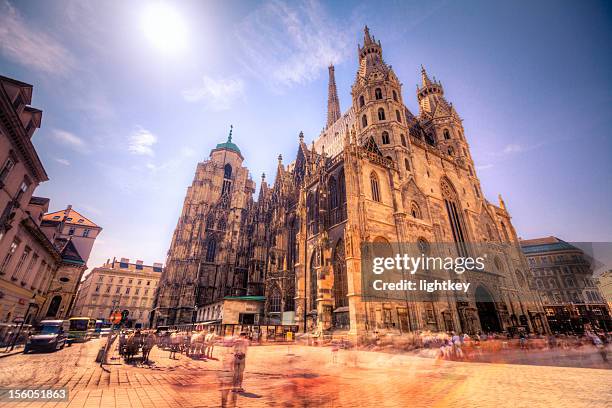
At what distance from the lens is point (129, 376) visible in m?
8.04

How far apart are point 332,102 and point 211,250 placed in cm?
Result: 4106

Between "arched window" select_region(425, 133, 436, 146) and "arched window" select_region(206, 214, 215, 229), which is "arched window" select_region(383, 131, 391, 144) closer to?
"arched window" select_region(425, 133, 436, 146)

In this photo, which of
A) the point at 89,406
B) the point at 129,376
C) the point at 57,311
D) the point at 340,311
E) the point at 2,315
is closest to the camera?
the point at 89,406

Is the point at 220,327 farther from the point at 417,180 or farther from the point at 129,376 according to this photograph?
the point at 417,180

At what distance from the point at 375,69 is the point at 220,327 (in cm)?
3507

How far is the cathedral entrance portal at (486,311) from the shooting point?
1043 inches

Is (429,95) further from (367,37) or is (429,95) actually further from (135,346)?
(135,346)

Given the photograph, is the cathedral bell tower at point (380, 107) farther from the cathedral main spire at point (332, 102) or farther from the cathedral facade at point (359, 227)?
the cathedral main spire at point (332, 102)

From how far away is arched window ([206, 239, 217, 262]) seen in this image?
44.7 meters

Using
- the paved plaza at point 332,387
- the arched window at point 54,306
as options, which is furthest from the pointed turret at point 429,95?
the arched window at point 54,306

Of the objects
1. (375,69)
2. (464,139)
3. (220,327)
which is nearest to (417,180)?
(375,69)

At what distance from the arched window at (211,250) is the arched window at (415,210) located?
34.0m

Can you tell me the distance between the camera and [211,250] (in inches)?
1788

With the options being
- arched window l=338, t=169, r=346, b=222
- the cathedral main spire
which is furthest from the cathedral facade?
the cathedral main spire
